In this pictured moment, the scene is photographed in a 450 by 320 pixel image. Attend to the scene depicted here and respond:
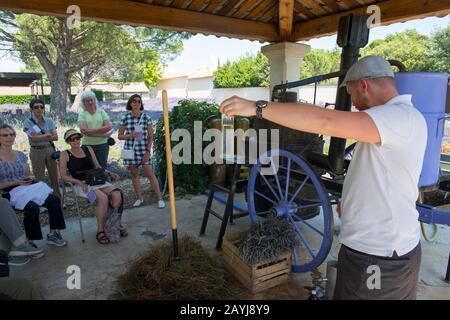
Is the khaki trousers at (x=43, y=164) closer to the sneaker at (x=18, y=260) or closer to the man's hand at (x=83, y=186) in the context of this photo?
the man's hand at (x=83, y=186)

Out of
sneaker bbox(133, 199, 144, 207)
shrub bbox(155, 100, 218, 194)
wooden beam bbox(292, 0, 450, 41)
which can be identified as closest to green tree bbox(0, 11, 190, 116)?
shrub bbox(155, 100, 218, 194)

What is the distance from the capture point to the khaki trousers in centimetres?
418

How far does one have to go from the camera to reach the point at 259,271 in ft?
8.38

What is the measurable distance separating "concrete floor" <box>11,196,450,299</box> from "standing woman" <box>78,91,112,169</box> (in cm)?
92

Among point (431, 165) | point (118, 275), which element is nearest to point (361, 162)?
point (431, 165)

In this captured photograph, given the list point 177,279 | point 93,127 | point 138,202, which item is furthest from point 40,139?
point 177,279

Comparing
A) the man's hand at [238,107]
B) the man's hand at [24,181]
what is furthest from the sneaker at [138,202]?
the man's hand at [238,107]

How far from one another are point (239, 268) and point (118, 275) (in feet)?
3.56

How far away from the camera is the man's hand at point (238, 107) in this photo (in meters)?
1.42

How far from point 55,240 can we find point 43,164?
1302 mm

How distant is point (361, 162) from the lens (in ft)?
4.58

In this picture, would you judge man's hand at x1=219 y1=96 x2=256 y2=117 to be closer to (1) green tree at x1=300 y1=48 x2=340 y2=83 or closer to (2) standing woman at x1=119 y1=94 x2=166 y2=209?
(2) standing woman at x1=119 y1=94 x2=166 y2=209
